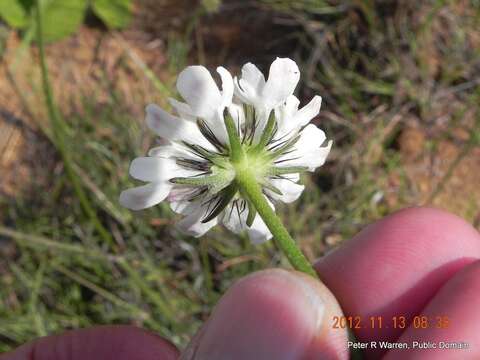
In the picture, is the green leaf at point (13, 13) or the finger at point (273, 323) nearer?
the finger at point (273, 323)

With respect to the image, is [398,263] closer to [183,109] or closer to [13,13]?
[183,109]

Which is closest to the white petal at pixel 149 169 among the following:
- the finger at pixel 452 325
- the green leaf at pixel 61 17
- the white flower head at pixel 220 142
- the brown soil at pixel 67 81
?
the white flower head at pixel 220 142

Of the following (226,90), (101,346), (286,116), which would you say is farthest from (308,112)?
(101,346)

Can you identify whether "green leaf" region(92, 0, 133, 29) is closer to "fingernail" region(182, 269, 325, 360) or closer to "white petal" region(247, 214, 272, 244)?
"white petal" region(247, 214, 272, 244)

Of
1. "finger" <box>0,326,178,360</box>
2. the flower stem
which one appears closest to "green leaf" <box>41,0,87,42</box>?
"finger" <box>0,326,178,360</box>

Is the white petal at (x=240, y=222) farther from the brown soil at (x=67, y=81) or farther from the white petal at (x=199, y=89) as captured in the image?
the brown soil at (x=67, y=81)

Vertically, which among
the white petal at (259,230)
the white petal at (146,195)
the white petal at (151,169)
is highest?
the white petal at (151,169)

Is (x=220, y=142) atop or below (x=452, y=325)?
atop
